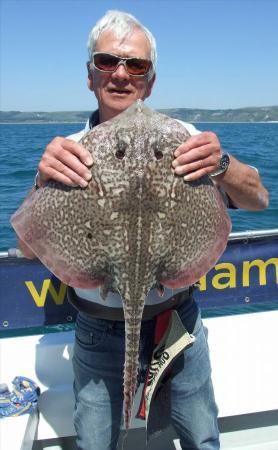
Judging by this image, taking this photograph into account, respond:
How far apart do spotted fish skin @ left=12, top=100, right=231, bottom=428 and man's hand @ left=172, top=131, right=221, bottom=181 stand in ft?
0.11

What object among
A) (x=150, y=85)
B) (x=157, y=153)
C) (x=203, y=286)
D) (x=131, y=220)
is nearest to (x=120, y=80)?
(x=150, y=85)

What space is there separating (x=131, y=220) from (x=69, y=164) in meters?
0.33

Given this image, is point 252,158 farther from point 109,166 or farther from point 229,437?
point 109,166

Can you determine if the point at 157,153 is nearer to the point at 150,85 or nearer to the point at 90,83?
the point at 150,85

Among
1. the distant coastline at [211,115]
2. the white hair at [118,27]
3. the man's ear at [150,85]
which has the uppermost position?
the white hair at [118,27]

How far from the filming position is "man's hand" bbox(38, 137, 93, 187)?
6.12 feet

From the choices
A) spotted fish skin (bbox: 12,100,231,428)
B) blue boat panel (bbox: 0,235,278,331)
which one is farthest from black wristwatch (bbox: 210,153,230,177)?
blue boat panel (bbox: 0,235,278,331)

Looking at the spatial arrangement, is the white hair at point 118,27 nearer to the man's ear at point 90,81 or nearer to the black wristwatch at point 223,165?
the man's ear at point 90,81

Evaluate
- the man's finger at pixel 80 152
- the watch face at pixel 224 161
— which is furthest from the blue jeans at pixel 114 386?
the man's finger at pixel 80 152

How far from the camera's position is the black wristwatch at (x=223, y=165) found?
2.12 m

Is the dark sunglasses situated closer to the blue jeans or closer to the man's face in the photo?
the man's face

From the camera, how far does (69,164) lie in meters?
1.87

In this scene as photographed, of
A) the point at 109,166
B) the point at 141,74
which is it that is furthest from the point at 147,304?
the point at 141,74

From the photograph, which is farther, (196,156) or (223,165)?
(223,165)
